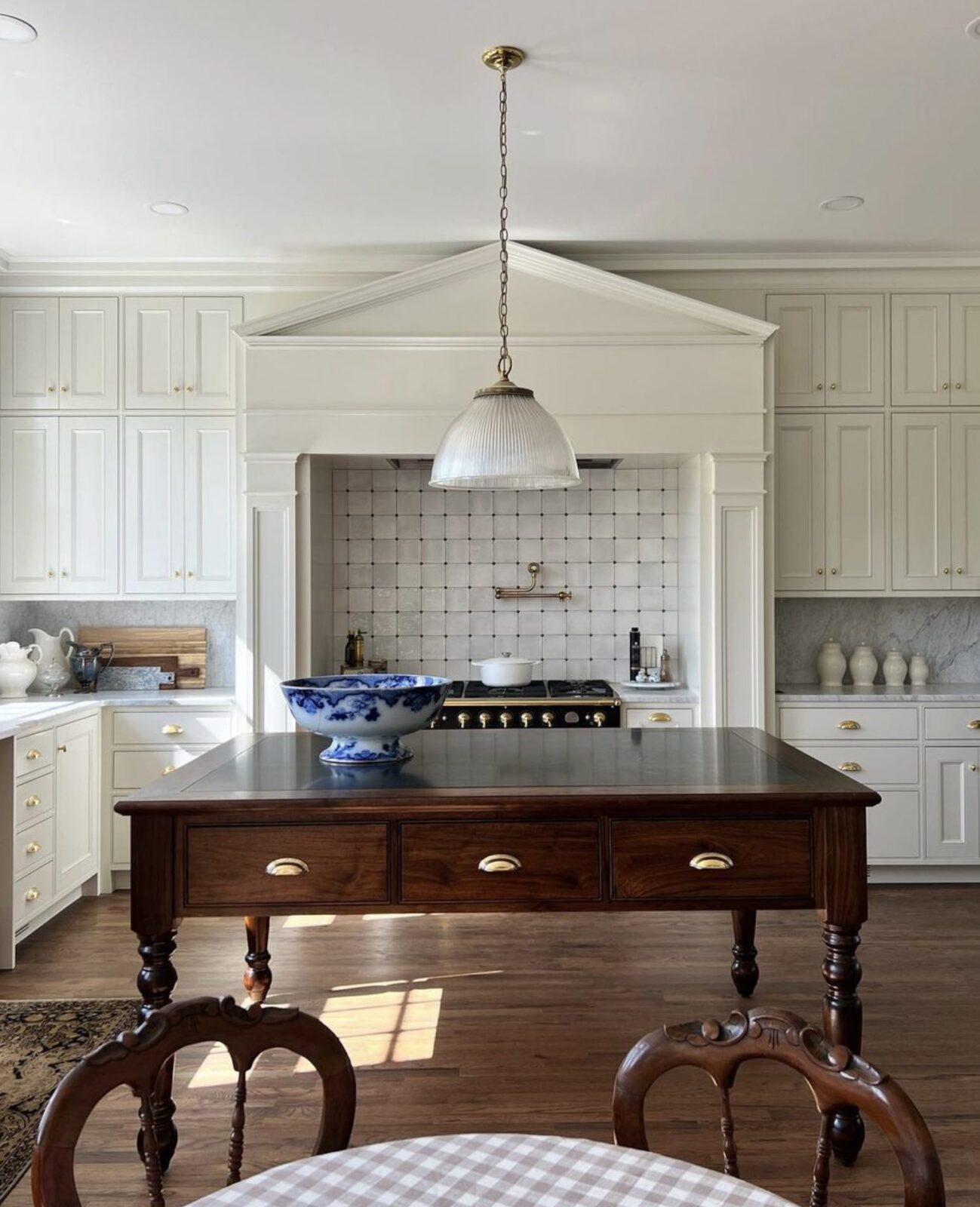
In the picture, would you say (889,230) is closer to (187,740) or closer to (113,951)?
(187,740)

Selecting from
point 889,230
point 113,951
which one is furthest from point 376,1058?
point 889,230

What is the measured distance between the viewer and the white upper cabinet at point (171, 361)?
464 cm

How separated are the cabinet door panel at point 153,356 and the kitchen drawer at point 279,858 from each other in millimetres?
2888

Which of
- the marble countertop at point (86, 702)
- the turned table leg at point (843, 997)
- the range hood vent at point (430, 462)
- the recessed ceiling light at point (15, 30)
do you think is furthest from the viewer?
the range hood vent at point (430, 462)

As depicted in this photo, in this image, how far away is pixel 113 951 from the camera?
3744 mm

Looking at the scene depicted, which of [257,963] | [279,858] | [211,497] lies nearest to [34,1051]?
[257,963]

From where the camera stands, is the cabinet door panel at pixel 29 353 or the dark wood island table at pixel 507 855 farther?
the cabinet door panel at pixel 29 353

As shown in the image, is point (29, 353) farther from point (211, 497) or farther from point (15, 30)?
point (15, 30)

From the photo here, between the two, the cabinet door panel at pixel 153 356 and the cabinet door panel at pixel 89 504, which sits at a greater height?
the cabinet door panel at pixel 153 356

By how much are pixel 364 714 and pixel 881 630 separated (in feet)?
11.1

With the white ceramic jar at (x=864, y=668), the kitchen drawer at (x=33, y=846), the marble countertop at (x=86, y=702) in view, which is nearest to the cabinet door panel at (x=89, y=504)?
the marble countertop at (x=86, y=702)

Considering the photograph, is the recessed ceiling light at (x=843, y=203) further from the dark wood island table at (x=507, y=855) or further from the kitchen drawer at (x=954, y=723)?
the dark wood island table at (x=507, y=855)

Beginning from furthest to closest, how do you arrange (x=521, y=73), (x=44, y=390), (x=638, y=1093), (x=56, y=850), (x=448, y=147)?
(x=44, y=390) → (x=56, y=850) → (x=448, y=147) → (x=521, y=73) → (x=638, y=1093)

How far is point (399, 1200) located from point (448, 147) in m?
3.33
